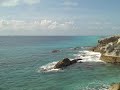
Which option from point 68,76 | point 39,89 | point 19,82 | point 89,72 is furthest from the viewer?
point 89,72

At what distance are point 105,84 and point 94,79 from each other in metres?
5.23

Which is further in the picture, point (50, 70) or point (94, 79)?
point (50, 70)

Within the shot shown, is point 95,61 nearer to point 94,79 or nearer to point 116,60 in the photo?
point 116,60

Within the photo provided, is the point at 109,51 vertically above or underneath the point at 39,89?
above

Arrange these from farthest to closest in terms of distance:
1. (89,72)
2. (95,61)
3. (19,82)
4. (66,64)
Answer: (95,61) → (66,64) → (89,72) → (19,82)

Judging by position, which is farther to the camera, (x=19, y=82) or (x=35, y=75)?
(x=35, y=75)

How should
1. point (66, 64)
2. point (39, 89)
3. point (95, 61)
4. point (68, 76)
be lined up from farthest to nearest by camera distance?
point (95, 61) < point (66, 64) < point (68, 76) < point (39, 89)

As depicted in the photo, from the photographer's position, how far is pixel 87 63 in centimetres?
7388

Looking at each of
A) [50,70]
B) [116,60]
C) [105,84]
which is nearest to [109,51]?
[116,60]

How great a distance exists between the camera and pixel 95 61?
253 feet

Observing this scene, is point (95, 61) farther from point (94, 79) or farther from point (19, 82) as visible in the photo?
point (19, 82)

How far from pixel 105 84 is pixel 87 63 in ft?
79.9

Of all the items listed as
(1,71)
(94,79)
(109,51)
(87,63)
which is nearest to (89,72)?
(94,79)

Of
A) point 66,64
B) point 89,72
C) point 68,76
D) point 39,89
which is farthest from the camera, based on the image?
point 66,64
